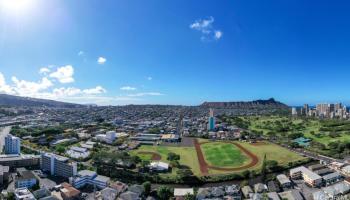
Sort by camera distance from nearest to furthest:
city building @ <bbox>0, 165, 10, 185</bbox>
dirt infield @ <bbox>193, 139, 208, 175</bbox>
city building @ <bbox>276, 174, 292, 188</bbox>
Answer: city building @ <bbox>276, 174, 292, 188</bbox>, city building @ <bbox>0, 165, 10, 185</bbox>, dirt infield @ <bbox>193, 139, 208, 175</bbox>

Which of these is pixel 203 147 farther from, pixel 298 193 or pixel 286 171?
pixel 298 193

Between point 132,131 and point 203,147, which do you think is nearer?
point 203,147

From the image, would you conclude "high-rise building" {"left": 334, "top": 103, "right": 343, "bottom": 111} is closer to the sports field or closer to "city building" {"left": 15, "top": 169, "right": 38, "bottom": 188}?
the sports field

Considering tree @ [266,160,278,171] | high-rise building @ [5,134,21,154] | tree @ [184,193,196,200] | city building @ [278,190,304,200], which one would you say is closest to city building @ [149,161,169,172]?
tree @ [184,193,196,200]

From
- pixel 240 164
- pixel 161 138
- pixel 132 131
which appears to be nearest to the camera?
pixel 240 164

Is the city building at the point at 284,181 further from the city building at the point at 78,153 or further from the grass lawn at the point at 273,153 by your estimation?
the city building at the point at 78,153

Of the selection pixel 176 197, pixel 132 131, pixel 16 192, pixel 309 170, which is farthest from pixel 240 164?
pixel 132 131

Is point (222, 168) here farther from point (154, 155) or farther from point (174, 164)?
point (154, 155)

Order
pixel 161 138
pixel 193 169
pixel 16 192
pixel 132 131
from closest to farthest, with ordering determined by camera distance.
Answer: pixel 16 192 → pixel 193 169 → pixel 161 138 → pixel 132 131
